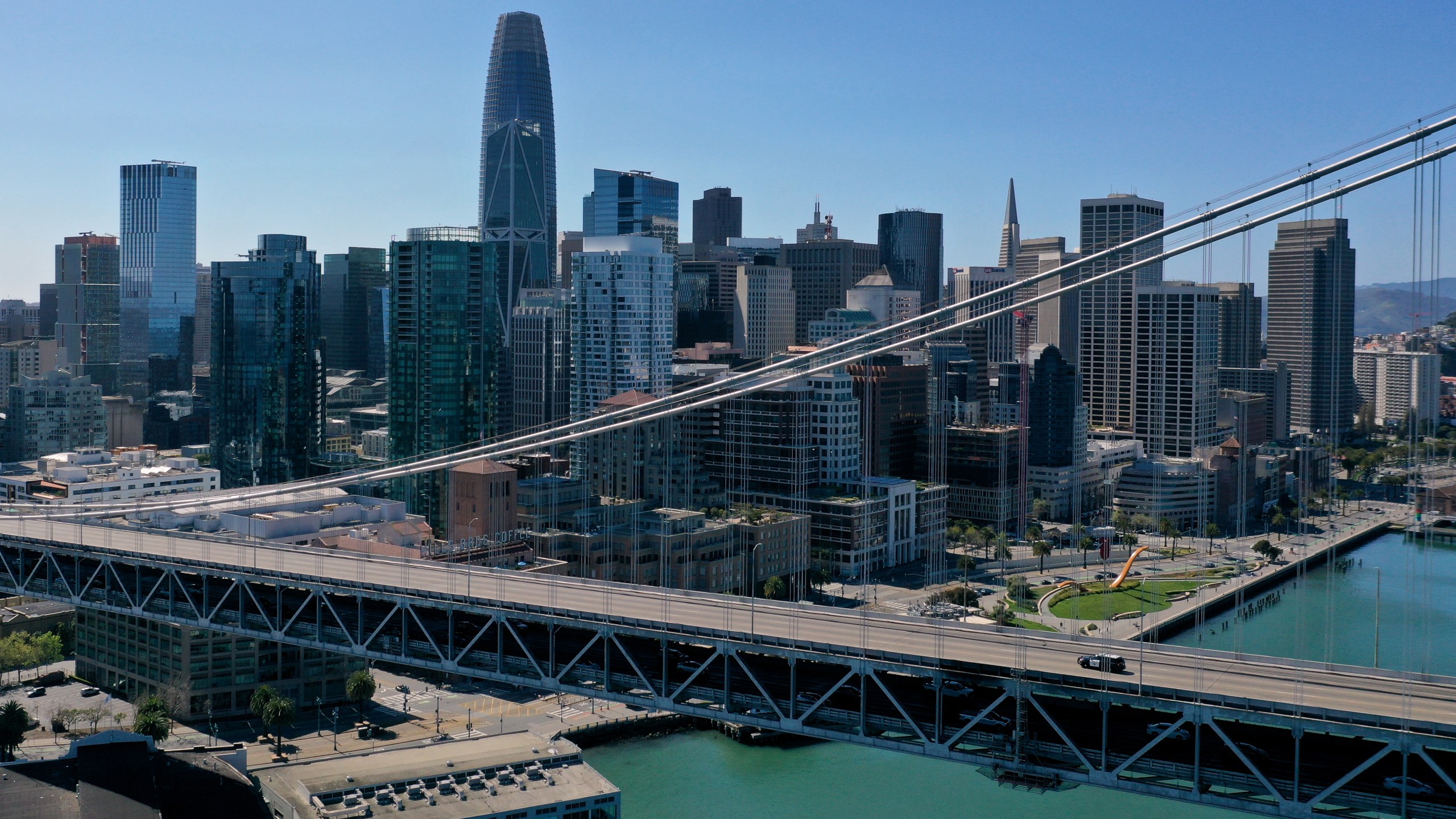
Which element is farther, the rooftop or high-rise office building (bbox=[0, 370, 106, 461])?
high-rise office building (bbox=[0, 370, 106, 461])

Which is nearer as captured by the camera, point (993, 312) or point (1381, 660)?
point (993, 312)

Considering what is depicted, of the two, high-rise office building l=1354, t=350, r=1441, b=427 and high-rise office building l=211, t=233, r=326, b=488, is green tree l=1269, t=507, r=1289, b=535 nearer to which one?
high-rise office building l=1354, t=350, r=1441, b=427

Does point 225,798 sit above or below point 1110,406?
below

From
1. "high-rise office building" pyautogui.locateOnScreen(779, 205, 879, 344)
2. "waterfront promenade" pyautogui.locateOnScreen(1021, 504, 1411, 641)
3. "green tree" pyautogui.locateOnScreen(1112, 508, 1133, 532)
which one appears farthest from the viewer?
"high-rise office building" pyautogui.locateOnScreen(779, 205, 879, 344)

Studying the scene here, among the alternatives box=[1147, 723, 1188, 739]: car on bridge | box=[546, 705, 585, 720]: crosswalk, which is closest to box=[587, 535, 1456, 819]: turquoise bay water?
box=[546, 705, 585, 720]: crosswalk

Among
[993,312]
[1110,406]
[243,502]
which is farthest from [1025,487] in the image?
[993,312]

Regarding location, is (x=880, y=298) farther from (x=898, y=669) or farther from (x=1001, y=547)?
(x=898, y=669)

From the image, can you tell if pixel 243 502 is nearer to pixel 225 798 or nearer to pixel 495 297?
pixel 225 798
